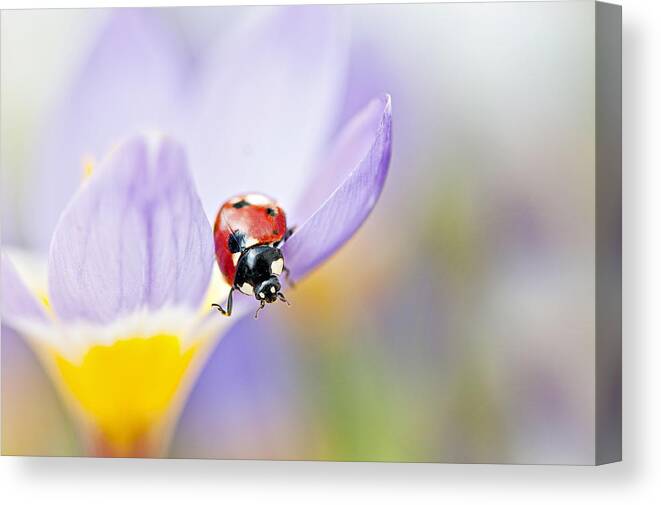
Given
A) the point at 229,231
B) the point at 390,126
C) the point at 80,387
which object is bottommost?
the point at 80,387

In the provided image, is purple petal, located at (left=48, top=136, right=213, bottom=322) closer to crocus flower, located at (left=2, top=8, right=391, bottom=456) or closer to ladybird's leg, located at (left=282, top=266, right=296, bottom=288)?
crocus flower, located at (left=2, top=8, right=391, bottom=456)

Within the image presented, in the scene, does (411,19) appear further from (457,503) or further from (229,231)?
(457,503)

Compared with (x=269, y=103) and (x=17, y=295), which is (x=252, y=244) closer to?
(x=269, y=103)

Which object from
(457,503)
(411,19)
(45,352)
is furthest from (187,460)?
(411,19)

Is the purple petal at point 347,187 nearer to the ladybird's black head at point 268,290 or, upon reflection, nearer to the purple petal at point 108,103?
the ladybird's black head at point 268,290

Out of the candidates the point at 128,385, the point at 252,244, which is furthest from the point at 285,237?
the point at 128,385

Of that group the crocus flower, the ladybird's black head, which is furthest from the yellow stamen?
the ladybird's black head

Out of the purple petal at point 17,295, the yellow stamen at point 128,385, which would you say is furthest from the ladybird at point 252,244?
the purple petal at point 17,295
